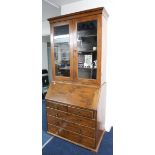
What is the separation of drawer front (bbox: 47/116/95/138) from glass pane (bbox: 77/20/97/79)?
2.61 feet

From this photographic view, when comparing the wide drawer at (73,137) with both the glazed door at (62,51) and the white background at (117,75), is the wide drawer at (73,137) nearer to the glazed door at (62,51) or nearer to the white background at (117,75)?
the glazed door at (62,51)

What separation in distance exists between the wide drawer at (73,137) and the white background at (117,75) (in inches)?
60.9

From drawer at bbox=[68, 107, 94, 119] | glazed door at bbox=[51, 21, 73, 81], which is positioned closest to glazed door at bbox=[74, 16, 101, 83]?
glazed door at bbox=[51, 21, 73, 81]

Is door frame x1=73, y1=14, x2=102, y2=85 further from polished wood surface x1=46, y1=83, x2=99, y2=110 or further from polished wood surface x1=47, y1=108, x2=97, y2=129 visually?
polished wood surface x1=47, y1=108, x2=97, y2=129

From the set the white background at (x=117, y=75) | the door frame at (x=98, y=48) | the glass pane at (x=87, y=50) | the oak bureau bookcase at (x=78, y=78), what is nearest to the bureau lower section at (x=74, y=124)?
the oak bureau bookcase at (x=78, y=78)

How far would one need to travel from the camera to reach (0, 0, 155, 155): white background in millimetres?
548

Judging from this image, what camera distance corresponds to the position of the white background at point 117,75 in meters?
0.55

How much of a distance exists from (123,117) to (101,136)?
1.95 meters

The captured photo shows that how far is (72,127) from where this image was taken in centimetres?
222

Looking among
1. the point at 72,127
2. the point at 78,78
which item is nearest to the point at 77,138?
the point at 72,127

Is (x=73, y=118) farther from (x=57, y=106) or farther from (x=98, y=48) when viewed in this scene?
(x=98, y=48)

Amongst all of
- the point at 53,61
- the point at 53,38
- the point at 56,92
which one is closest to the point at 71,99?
the point at 56,92
